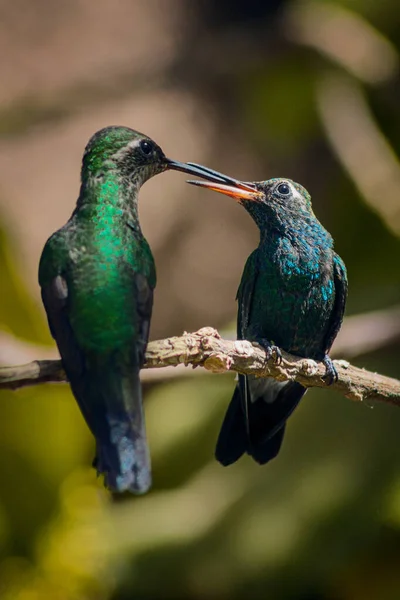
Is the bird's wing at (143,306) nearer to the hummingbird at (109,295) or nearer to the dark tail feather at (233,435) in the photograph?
the hummingbird at (109,295)

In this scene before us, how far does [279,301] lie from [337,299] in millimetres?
140

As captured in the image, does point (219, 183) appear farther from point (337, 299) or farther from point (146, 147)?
point (337, 299)

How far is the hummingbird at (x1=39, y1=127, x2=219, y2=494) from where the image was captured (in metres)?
1.22

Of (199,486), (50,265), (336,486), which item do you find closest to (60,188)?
(199,486)

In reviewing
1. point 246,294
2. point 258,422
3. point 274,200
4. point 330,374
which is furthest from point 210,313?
point 330,374

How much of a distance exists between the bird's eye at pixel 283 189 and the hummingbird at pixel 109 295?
47 centimetres

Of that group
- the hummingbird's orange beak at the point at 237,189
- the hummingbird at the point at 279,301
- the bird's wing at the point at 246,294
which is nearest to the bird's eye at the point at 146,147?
the hummingbird's orange beak at the point at 237,189

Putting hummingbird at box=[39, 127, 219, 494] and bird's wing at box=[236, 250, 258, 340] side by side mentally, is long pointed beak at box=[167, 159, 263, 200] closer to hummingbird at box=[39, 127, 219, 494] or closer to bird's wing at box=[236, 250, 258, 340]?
hummingbird at box=[39, 127, 219, 494]

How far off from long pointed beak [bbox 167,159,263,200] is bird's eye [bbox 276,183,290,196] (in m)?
0.05

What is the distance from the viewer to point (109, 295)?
139cm

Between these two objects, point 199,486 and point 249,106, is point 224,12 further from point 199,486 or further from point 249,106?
point 199,486

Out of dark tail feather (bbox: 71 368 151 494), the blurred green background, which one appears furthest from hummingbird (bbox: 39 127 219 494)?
the blurred green background

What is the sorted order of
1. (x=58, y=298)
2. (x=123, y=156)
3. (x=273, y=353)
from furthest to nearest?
(x=273, y=353)
(x=123, y=156)
(x=58, y=298)

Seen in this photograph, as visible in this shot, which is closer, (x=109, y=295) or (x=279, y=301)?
(x=109, y=295)
